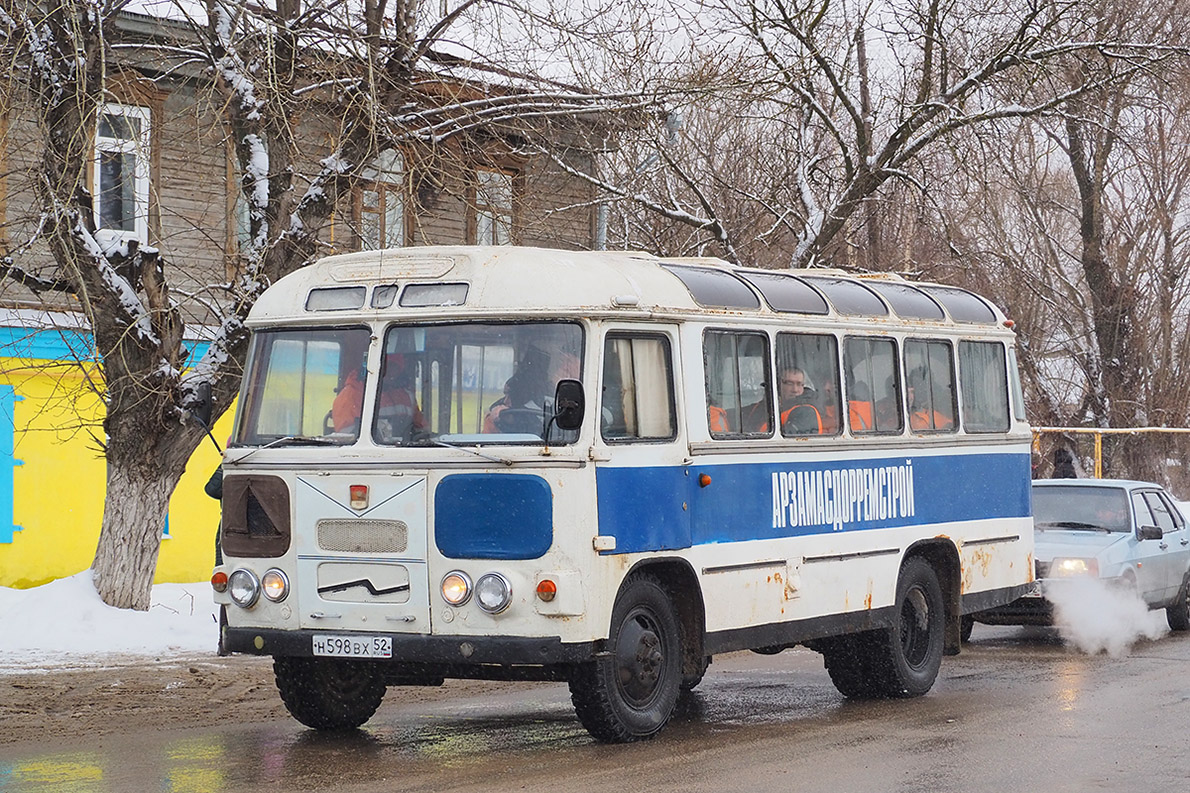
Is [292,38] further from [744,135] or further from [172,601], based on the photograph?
[744,135]

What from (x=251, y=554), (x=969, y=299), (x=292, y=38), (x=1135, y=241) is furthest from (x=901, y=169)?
(x=1135, y=241)

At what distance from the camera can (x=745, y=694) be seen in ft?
40.4

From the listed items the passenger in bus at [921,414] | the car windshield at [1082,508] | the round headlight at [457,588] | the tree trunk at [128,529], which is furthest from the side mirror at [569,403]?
the car windshield at [1082,508]

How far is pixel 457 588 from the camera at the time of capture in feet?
30.1

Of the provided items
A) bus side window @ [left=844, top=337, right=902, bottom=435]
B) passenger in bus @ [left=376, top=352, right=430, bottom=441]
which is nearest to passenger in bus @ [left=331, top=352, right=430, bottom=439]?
passenger in bus @ [left=376, top=352, right=430, bottom=441]

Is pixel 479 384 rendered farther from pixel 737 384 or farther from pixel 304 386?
pixel 737 384

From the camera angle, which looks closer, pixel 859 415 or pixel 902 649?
pixel 859 415

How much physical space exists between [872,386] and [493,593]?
13.0 ft

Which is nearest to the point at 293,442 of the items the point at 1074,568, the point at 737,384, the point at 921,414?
the point at 737,384

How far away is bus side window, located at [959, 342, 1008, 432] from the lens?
13.1 m

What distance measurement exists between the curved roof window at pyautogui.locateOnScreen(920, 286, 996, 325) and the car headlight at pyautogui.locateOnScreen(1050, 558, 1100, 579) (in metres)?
2.71

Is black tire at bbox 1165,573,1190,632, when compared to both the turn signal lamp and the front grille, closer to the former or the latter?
the turn signal lamp

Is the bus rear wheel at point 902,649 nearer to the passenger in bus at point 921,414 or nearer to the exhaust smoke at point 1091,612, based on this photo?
the passenger in bus at point 921,414

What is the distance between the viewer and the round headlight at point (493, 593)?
9.05 metres
